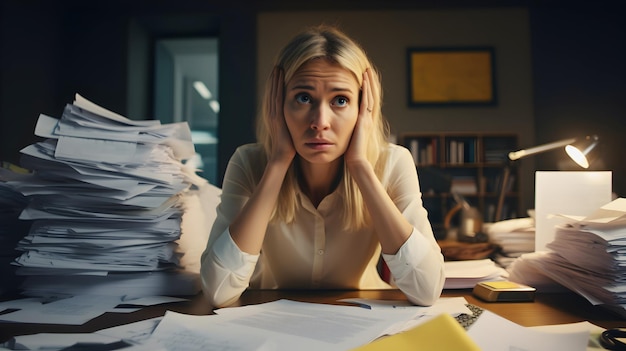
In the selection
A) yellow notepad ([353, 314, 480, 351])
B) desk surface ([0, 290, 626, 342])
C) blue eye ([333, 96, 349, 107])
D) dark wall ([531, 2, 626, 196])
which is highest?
dark wall ([531, 2, 626, 196])

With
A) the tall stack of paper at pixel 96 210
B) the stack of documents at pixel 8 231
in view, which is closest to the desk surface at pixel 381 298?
the tall stack of paper at pixel 96 210

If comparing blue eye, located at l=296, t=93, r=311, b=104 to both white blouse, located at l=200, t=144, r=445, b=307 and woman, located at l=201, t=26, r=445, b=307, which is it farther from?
white blouse, located at l=200, t=144, r=445, b=307

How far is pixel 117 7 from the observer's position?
429 centimetres

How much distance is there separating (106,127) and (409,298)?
26.7 inches

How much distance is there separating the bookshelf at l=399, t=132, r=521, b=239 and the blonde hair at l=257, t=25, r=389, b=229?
10.8 ft

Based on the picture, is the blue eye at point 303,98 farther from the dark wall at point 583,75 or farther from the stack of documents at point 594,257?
the dark wall at point 583,75

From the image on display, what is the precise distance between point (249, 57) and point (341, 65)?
3635 millimetres

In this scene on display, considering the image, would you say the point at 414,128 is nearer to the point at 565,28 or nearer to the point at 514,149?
the point at 514,149

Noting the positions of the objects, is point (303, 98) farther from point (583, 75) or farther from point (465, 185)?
point (583, 75)

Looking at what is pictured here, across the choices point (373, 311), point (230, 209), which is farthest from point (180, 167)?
point (373, 311)

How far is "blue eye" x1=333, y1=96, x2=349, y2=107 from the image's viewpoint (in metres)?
0.98

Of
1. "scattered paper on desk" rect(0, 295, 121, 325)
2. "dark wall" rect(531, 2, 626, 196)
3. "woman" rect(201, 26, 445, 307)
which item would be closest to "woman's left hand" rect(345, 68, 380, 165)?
"woman" rect(201, 26, 445, 307)

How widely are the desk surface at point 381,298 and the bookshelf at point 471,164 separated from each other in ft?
11.6

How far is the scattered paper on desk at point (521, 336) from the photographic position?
1.73 ft
